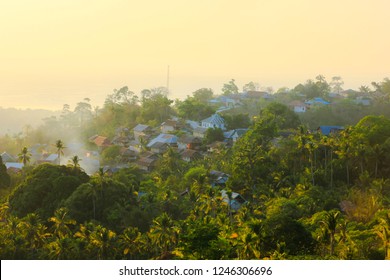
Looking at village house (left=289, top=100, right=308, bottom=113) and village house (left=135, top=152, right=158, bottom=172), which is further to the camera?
village house (left=289, top=100, right=308, bottom=113)

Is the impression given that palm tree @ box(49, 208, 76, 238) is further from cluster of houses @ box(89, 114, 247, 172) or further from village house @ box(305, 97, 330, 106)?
village house @ box(305, 97, 330, 106)

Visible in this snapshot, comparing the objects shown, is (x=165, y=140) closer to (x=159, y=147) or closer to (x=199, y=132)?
(x=159, y=147)

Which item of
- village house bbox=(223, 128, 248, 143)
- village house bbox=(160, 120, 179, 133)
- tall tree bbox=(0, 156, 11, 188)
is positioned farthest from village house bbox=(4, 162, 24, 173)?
village house bbox=(223, 128, 248, 143)

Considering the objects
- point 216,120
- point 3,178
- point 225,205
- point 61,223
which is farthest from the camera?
point 216,120

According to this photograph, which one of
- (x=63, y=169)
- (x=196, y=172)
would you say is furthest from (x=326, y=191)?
(x=63, y=169)

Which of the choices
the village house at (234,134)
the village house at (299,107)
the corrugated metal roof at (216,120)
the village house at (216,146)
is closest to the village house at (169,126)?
the corrugated metal roof at (216,120)

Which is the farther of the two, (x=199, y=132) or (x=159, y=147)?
(x=199, y=132)

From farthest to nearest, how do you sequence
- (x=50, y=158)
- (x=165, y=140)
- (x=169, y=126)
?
(x=169, y=126)
(x=50, y=158)
(x=165, y=140)

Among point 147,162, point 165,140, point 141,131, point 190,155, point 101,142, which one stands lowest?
point 101,142

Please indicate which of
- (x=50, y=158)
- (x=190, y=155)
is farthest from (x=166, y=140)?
(x=50, y=158)
